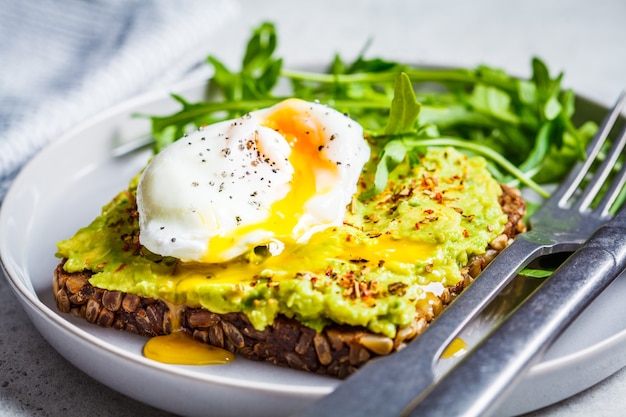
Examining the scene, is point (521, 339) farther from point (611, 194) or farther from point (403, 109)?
point (611, 194)

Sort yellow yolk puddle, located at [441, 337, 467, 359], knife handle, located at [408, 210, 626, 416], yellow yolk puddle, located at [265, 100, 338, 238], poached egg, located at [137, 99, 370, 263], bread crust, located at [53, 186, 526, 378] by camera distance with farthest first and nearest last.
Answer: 1. yellow yolk puddle, located at [265, 100, 338, 238]
2. poached egg, located at [137, 99, 370, 263]
3. yellow yolk puddle, located at [441, 337, 467, 359]
4. bread crust, located at [53, 186, 526, 378]
5. knife handle, located at [408, 210, 626, 416]

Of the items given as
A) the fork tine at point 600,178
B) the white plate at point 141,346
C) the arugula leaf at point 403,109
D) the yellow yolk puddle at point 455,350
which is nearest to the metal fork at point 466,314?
the fork tine at point 600,178

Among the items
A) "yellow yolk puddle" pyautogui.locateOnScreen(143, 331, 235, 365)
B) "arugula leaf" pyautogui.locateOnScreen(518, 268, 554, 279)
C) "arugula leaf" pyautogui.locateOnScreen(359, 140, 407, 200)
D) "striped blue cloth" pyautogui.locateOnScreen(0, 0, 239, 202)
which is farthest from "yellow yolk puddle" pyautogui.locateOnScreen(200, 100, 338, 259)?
"striped blue cloth" pyautogui.locateOnScreen(0, 0, 239, 202)

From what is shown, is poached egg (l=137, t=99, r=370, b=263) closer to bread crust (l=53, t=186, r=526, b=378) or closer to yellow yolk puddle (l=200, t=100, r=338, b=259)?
yellow yolk puddle (l=200, t=100, r=338, b=259)

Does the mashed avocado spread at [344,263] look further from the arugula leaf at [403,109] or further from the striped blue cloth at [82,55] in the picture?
the striped blue cloth at [82,55]

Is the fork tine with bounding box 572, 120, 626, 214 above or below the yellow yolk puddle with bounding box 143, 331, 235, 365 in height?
above

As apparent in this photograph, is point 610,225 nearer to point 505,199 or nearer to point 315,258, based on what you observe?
point 505,199

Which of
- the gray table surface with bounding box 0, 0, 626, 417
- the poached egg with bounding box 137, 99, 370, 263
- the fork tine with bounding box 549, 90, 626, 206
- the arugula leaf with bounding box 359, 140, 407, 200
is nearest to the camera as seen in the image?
the poached egg with bounding box 137, 99, 370, 263
